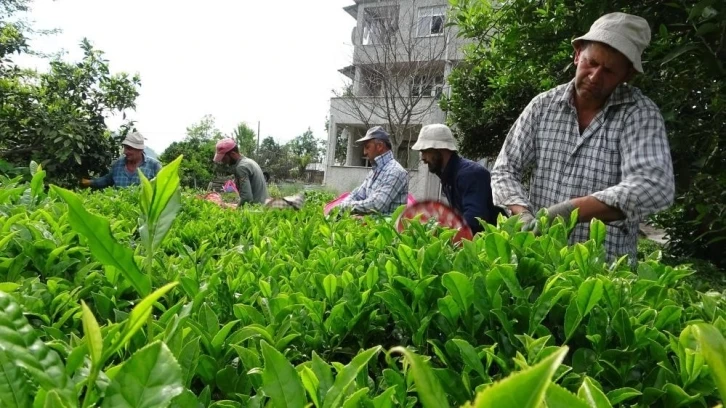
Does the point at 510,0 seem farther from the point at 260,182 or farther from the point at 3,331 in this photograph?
the point at 3,331

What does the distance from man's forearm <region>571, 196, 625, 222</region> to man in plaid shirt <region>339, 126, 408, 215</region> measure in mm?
2576

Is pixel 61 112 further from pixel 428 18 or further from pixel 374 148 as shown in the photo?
pixel 428 18

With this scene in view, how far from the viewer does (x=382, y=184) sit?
514 cm

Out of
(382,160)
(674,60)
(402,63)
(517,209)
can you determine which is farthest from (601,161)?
(402,63)

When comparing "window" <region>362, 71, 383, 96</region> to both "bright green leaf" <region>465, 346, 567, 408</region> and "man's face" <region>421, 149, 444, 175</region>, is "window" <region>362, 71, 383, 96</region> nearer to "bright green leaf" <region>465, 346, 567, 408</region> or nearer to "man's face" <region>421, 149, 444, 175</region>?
"man's face" <region>421, 149, 444, 175</region>

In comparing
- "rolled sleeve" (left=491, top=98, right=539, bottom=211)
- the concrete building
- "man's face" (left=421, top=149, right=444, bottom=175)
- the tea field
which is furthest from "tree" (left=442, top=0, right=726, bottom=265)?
the concrete building

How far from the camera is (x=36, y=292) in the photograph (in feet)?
3.54

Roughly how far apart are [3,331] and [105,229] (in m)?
0.15

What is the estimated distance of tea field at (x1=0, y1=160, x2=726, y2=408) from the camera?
1.74ft

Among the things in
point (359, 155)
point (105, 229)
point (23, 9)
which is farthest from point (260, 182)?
point (359, 155)

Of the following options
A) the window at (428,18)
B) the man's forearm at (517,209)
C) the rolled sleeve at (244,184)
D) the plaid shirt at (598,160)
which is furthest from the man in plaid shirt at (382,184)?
the window at (428,18)

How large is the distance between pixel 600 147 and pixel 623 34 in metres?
0.55

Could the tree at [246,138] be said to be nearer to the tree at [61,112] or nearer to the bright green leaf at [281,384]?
the tree at [61,112]

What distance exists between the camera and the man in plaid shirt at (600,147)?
7.67 ft
